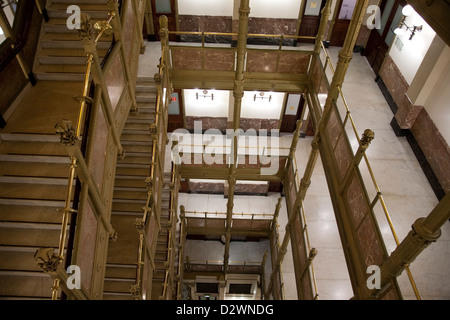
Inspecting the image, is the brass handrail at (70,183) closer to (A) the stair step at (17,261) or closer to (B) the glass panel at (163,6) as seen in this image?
(A) the stair step at (17,261)

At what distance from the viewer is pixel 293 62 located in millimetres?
9641

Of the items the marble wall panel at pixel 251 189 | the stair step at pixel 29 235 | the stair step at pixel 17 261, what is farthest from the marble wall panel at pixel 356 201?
the marble wall panel at pixel 251 189

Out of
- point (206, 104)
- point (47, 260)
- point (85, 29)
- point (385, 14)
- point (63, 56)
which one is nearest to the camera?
point (47, 260)

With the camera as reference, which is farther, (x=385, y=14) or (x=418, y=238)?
(x=385, y=14)

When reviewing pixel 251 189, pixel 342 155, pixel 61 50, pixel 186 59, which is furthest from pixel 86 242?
pixel 251 189

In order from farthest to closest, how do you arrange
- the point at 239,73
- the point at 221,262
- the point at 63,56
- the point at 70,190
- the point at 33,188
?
the point at 221,262 → the point at 239,73 → the point at 63,56 → the point at 33,188 → the point at 70,190

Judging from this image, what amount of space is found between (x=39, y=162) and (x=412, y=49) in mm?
8906

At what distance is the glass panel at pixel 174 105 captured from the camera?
12414 millimetres

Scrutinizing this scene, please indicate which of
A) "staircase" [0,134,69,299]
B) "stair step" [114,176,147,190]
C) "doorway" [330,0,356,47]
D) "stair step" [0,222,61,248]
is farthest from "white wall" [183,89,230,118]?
→ "stair step" [0,222,61,248]

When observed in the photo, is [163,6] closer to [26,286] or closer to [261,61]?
[261,61]
